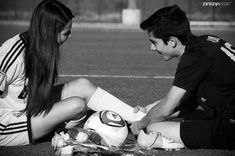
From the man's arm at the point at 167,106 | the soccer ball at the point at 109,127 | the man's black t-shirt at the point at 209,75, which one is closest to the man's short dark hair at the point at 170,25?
the man's black t-shirt at the point at 209,75

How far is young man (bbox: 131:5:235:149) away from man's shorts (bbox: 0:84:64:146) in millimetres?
1133

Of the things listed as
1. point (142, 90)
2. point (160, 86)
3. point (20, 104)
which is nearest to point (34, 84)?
point (20, 104)

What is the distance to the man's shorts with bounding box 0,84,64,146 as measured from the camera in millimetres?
5340

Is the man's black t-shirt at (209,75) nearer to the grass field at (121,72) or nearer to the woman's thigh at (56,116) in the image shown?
the grass field at (121,72)

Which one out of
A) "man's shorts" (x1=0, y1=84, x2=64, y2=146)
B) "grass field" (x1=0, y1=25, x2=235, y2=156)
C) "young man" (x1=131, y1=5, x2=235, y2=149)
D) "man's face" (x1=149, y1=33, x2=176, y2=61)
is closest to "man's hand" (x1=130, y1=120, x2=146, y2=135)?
"young man" (x1=131, y1=5, x2=235, y2=149)

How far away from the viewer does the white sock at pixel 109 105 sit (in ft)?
19.8

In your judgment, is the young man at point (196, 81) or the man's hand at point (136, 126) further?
the man's hand at point (136, 126)

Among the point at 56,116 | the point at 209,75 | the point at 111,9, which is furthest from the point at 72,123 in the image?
the point at 111,9

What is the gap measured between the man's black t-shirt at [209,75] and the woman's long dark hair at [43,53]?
3.93 feet

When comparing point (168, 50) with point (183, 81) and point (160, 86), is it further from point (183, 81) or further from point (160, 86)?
point (160, 86)

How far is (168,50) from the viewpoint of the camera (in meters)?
5.43

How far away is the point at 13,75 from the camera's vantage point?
5.29 m

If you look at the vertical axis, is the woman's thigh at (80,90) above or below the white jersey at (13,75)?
below

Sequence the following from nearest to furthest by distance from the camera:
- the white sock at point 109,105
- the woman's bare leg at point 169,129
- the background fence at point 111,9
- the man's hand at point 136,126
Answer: the woman's bare leg at point 169,129, the man's hand at point 136,126, the white sock at point 109,105, the background fence at point 111,9
